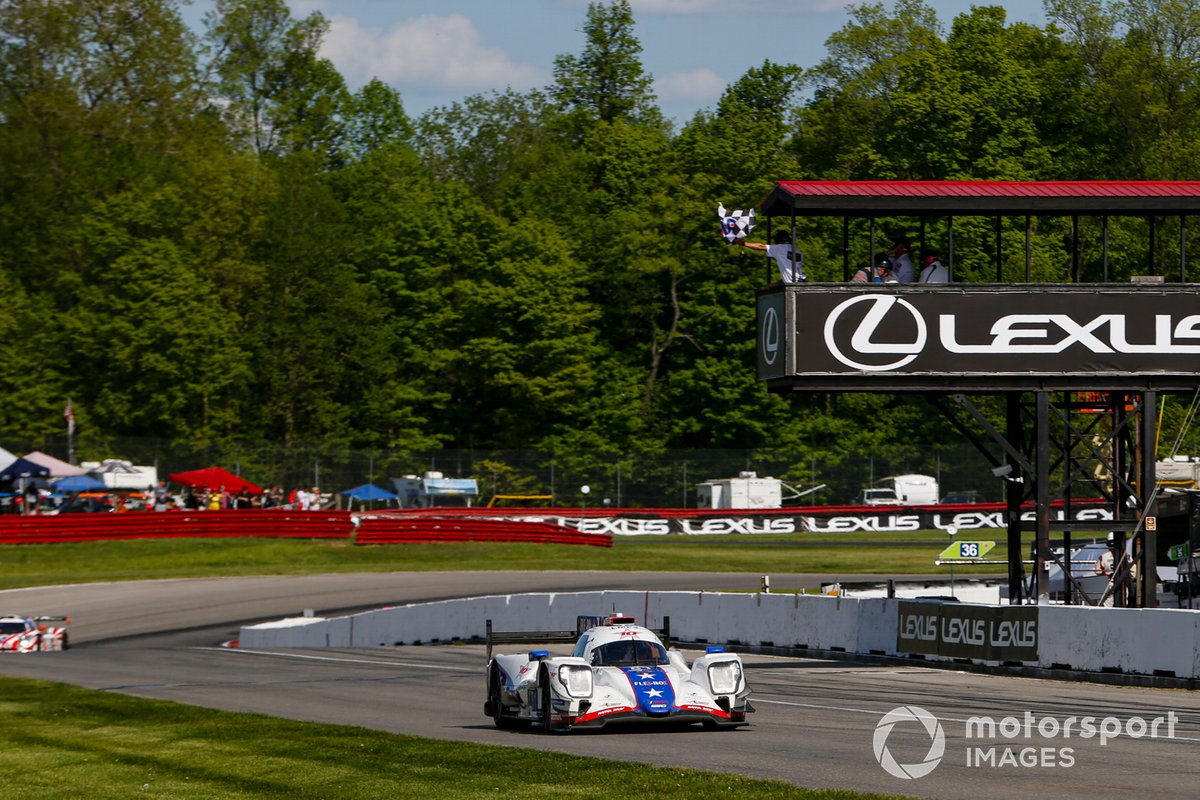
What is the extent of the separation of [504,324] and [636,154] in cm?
1978

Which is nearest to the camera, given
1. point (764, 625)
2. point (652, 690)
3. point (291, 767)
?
point (291, 767)

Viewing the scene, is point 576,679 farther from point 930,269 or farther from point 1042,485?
point 930,269

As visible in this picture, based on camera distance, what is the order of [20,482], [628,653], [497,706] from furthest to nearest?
1. [20,482]
2. [497,706]
3. [628,653]

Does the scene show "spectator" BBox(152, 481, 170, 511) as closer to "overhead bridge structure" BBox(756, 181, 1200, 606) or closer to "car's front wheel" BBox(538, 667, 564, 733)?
"overhead bridge structure" BBox(756, 181, 1200, 606)

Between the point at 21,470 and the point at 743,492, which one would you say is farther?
the point at 743,492

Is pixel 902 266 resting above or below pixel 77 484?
above

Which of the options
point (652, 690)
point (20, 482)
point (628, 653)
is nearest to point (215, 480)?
point (20, 482)

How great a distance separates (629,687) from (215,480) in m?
47.8

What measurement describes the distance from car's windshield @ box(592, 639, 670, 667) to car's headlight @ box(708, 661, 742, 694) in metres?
0.65

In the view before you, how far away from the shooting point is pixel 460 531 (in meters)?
57.7

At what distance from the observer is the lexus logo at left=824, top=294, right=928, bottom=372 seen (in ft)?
87.8

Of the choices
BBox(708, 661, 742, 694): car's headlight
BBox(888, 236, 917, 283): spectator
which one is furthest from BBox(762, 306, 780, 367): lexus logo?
BBox(708, 661, 742, 694): car's headlight

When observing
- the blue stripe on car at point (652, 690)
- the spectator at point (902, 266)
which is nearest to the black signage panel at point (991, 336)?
the spectator at point (902, 266)

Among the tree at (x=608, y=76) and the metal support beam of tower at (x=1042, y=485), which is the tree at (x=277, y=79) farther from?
the metal support beam of tower at (x=1042, y=485)
